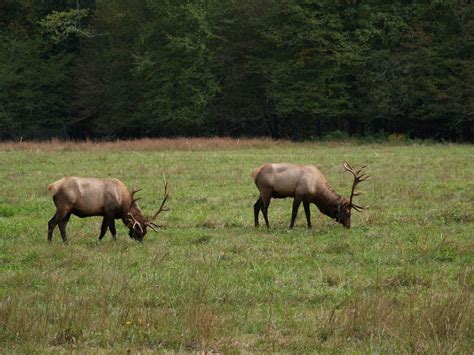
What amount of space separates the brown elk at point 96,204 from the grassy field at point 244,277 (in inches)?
13.2

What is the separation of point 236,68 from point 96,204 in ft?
138

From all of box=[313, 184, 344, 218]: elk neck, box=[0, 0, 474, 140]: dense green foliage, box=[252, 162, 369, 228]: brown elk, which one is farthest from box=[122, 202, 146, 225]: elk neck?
box=[0, 0, 474, 140]: dense green foliage

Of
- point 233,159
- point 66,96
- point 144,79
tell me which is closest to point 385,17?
point 144,79

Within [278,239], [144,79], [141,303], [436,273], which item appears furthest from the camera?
[144,79]

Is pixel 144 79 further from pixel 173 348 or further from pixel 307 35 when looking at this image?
pixel 173 348

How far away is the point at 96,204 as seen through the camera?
1202 cm

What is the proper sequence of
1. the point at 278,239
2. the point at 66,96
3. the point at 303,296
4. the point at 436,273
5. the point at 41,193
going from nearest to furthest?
the point at 303,296 < the point at 436,273 < the point at 278,239 < the point at 41,193 < the point at 66,96

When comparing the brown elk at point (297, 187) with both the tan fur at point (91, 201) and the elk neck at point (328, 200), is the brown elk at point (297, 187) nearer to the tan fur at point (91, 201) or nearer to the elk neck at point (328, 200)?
the elk neck at point (328, 200)

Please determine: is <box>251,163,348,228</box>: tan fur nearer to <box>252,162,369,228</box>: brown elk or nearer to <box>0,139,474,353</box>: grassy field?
<box>252,162,369,228</box>: brown elk

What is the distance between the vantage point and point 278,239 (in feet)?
40.0

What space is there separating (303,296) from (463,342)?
2.41 metres

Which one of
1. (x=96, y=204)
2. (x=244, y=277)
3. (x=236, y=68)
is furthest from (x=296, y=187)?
(x=236, y=68)

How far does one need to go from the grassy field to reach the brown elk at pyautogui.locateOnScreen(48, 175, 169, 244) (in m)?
0.34

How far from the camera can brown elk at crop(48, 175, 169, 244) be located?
38.2 ft
